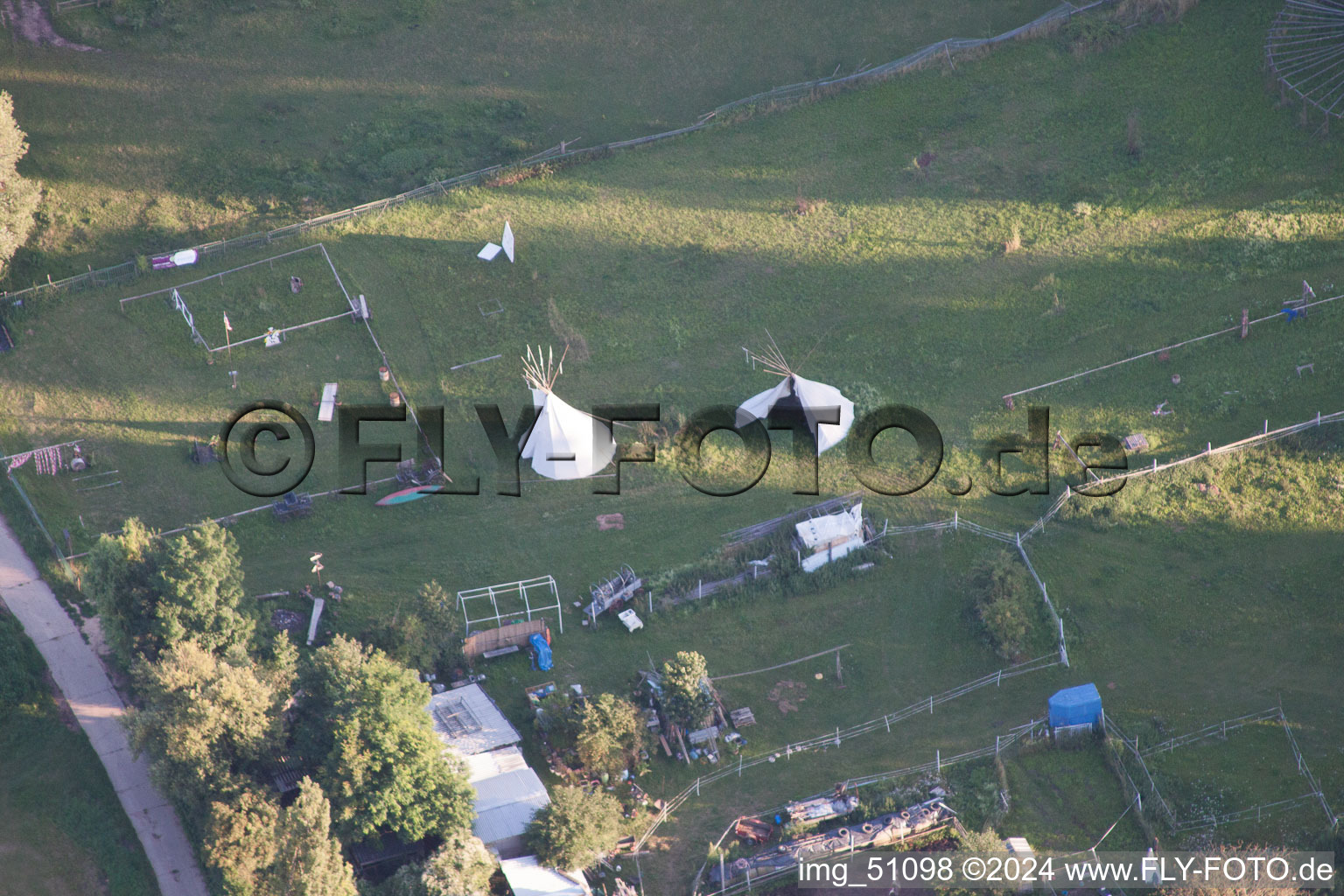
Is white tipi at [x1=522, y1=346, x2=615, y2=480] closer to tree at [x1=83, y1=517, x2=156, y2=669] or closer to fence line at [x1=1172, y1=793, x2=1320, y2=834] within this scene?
tree at [x1=83, y1=517, x2=156, y2=669]

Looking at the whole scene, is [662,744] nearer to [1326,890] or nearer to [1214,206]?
[1326,890]

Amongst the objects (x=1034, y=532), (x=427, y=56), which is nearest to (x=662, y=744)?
(x=1034, y=532)

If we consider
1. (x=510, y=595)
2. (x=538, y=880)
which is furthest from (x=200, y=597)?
(x=538, y=880)

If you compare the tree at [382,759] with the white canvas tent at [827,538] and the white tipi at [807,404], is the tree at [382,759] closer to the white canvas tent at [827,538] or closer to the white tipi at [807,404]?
the white canvas tent at [827,538]

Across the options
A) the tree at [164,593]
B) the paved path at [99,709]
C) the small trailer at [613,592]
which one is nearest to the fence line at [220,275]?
the paved path at [99,709]

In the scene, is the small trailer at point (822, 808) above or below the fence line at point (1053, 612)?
below
